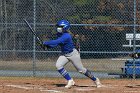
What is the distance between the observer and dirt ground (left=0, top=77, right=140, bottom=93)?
13.7 metres

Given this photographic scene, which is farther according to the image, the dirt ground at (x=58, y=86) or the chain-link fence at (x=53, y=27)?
the chain-link fence at (x=53, y=27)

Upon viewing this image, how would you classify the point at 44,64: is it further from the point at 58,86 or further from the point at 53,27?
the point at 58,86

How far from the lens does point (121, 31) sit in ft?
66.4

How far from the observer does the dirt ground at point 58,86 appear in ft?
45.0

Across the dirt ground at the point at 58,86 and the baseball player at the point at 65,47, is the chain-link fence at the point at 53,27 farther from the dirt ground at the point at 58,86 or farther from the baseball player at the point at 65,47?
the baseball player at the point at 65,47

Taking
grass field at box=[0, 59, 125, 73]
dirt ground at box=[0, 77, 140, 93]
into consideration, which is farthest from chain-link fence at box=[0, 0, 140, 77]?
dirt ground at box=[0, 77, 140, 93]

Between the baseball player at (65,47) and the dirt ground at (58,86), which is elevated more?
the baseball player at (65,47)

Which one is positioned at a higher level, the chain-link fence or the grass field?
the chain-link fence

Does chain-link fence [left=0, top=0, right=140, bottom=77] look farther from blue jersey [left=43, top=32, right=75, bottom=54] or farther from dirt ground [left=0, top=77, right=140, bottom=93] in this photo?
blue jersey [left=43, top=32, right=75, bottom=54]

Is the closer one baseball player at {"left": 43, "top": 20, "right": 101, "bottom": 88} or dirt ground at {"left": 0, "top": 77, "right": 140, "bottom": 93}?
dirt ground at {"left": 0, "top": 77, "right": 140, "bottom": 93}

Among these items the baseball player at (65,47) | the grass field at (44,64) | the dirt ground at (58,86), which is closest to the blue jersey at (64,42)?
Result: the baseball player at (65,47)

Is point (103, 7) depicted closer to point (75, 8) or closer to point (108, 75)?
point (75, 8)

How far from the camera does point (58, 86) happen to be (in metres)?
14.9

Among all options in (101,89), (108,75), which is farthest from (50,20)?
(101,89)
